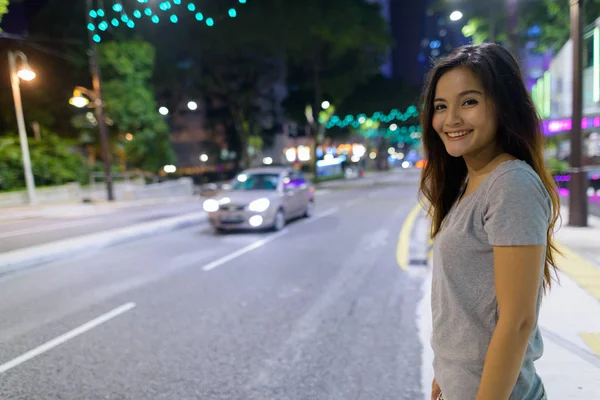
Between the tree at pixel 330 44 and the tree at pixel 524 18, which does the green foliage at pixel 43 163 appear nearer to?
the tree at pixel 330 44

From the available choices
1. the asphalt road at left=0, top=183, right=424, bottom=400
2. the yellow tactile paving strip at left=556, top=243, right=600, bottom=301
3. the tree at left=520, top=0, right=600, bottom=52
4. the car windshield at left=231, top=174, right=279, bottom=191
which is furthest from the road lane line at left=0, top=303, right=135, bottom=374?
the tree at left=520, top=0, right=600, bottom=52

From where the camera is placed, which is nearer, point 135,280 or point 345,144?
point 135,280

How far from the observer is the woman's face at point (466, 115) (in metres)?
1.33

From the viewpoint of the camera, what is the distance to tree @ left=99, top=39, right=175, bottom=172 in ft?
84.2

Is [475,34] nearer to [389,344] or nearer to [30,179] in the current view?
[389,344]

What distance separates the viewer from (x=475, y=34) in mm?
15953

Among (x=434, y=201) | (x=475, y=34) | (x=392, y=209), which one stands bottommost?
(x=392, y=209)

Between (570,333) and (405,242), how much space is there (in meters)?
5.34

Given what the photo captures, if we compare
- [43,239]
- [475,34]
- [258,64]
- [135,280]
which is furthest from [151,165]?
[135,280]

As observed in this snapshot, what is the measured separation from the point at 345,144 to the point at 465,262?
6542cm

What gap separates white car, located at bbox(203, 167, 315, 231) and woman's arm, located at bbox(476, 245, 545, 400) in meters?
9.61

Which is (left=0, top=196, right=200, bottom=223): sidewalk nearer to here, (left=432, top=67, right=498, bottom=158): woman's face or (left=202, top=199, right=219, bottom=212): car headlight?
(left=202, top=199, right=219, bottom=212): car headlight

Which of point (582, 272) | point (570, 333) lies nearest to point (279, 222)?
point (582, 272)

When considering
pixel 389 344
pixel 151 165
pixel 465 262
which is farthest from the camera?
pixel 151 165
